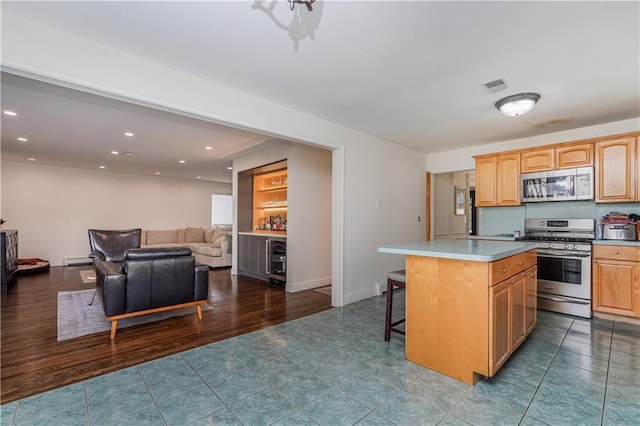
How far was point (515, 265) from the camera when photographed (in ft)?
8.25

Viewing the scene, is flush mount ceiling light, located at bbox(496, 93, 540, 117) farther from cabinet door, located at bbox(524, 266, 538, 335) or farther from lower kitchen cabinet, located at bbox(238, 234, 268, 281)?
lower kitchen cabinet, located at bbox(238, 234, 268, 281)

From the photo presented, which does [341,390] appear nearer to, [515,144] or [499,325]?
[499,325]

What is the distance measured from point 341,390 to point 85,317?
3355 mm

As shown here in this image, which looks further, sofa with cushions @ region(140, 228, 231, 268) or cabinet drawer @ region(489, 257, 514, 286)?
sofa with cushions @ region(140, 228, 231, 268)

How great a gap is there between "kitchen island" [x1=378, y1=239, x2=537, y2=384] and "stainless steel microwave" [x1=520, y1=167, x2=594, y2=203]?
220 centimetres

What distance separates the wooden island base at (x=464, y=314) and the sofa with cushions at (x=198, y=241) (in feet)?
18.7

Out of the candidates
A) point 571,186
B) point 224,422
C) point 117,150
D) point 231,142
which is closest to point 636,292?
point 571,186

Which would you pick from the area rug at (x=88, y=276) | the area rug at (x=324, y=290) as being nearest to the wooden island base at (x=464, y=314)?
the area rug at (x=324, y=290)

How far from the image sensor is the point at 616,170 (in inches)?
146

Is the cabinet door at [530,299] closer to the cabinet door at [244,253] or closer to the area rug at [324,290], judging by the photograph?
the area rug at [324,290]

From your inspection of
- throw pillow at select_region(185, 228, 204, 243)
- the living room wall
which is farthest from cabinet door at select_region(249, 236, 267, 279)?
the living room wall

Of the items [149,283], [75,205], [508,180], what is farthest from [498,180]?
[75,205]

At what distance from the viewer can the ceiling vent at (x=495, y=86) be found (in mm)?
2861

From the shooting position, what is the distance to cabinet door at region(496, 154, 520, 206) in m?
4.51
